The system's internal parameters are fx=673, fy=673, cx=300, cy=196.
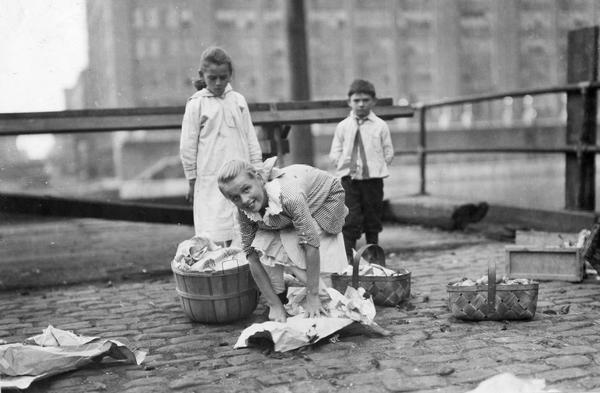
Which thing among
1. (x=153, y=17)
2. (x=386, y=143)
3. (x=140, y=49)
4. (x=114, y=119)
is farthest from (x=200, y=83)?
(x=153, y=17)

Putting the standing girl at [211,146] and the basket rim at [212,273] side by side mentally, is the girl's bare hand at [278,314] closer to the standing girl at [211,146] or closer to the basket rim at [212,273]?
the basket rim at [212,273]

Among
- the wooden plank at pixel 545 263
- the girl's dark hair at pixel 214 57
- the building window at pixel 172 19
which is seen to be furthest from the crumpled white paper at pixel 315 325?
the building window at pixel 172 19

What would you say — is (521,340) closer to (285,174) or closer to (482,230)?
(285,174)

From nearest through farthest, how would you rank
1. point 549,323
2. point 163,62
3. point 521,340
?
point 521,340 < point 549,323 < point 163,62

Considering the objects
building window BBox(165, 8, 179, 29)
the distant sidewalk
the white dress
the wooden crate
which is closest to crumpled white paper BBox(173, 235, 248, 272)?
the white dress

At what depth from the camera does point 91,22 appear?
38938mm

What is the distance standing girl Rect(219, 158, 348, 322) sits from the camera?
11.0 ft

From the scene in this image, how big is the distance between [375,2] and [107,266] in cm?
3684

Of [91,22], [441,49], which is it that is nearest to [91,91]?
[91,22]

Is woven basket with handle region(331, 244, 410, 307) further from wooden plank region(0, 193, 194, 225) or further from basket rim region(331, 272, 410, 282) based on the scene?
wooden plank region(0, 193, 194, 225)

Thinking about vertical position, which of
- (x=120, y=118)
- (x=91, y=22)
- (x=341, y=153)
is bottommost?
(x=341, y=153)

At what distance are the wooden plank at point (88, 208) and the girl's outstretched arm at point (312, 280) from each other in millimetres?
2853

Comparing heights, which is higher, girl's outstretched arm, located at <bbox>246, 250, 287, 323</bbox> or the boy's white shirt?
the boy's white shirt

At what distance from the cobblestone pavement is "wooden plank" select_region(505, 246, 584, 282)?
9 centimetres
